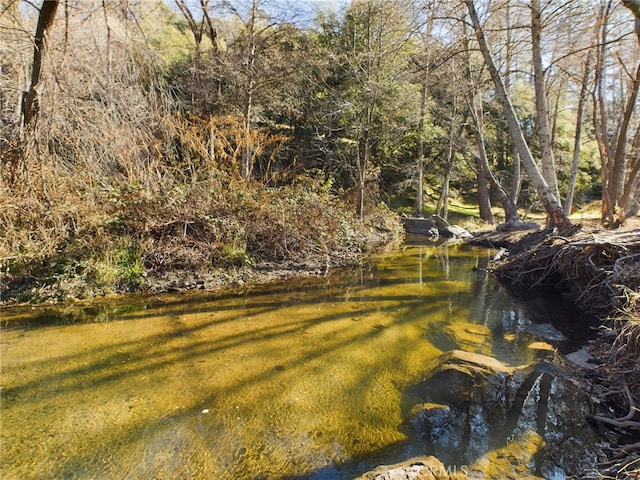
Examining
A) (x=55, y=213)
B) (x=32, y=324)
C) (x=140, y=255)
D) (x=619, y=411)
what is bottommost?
(x=619, y=411)

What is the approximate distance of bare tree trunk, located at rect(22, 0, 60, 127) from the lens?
5.73m

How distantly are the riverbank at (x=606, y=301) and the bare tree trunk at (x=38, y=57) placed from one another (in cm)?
791

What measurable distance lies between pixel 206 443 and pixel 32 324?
139 inches

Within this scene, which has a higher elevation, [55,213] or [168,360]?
[55,213]

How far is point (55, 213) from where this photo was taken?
5.86 meters

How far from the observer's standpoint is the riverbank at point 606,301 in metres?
2.86

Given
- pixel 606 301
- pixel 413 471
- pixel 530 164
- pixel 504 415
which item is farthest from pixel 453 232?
pixel 413 471

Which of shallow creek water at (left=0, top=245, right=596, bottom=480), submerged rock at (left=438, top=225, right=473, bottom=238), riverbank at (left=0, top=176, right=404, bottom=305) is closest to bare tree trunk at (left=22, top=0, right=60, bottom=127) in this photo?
riverbank at (left=0, top=176, right=404, bottom=305)

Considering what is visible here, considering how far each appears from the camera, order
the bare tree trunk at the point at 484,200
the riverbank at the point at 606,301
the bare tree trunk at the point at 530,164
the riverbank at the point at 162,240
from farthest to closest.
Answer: the bare tree trunk at the point at 484,200, the bare tree trunk at the point at 530,164, the riverbank at the point at 162,240, the riverbank at the point at 606,301

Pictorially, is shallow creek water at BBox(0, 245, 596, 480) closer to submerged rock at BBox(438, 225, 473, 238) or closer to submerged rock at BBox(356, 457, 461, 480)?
submerged rock at BBox(356, 457, 461, 480)

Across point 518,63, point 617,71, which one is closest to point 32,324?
point 617,71

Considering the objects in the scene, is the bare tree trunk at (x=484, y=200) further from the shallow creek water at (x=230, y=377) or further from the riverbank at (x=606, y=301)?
the shallow creek water at (x=230, y=377)

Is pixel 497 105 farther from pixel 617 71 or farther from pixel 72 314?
pixel 72 314

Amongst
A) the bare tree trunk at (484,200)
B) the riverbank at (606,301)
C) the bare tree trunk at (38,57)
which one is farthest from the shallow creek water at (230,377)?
the bare tree trunk at (484,200)
